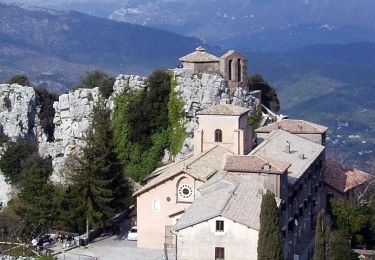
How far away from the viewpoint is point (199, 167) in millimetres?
43375

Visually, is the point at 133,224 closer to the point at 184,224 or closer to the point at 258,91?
the point at 184,224

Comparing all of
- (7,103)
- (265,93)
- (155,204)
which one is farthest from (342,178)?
(7,103)

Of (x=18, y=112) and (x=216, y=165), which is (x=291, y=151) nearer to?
(x=216, y=165)

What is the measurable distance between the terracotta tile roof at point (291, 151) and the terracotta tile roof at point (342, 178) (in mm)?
2645

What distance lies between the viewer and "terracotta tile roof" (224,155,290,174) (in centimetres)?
3841

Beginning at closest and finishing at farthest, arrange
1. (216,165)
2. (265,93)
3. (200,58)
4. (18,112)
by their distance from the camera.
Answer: (216,165)
(200,58)
(18,112)
(265,93)

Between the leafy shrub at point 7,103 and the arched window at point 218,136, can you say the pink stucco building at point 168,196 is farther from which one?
the leafy shrub at point 7,103

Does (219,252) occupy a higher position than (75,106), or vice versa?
(75,106)

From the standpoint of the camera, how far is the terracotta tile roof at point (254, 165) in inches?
1512

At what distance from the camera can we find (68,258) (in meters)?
40.2

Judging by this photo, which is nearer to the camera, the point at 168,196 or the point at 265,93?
the point at 168,196

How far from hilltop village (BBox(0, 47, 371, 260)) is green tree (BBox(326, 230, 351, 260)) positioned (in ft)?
5.79

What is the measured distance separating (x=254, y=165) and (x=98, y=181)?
8.07 meters

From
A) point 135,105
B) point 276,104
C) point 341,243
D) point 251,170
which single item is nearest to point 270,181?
point 251,170
